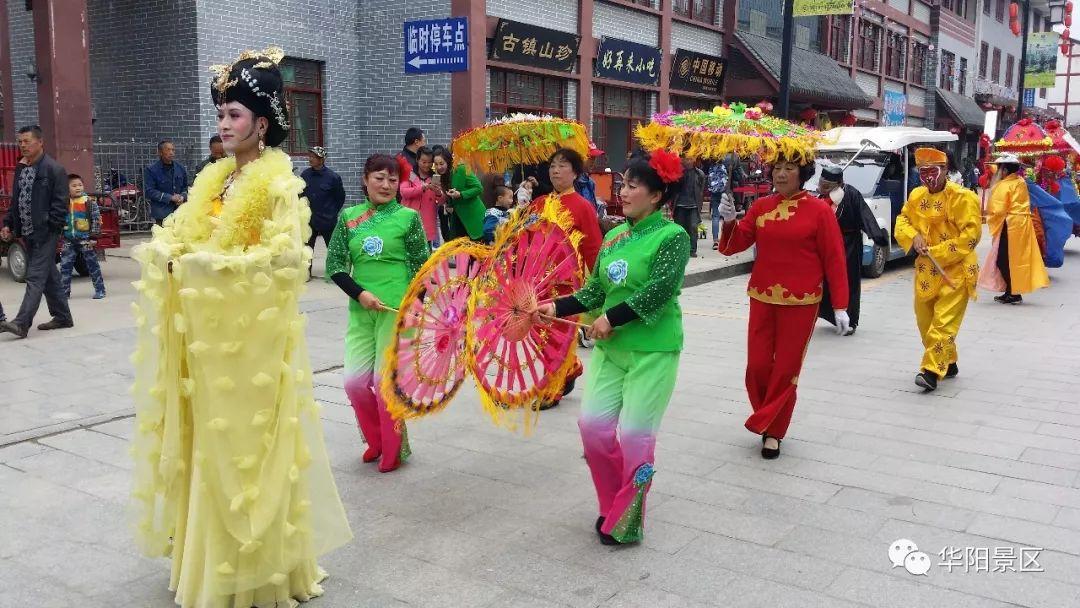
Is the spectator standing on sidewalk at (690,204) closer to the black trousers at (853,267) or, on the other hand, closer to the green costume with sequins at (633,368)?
the black trousers at (853,267)

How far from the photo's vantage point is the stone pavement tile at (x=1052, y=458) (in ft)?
17.2

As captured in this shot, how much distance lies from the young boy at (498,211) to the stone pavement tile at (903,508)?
18.0 ft

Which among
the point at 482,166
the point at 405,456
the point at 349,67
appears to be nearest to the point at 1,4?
the point at 349,67

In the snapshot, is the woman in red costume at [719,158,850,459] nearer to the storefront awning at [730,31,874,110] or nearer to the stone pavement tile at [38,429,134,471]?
the stone pavement tile at [38,429,134,471]

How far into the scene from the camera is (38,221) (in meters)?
8.19

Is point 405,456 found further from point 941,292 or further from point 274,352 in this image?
point 941,292

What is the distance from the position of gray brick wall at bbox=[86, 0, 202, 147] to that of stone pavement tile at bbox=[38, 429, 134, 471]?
9837mm

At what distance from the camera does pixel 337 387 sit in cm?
681

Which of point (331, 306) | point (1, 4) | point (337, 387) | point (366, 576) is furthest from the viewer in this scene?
point (1, 4)

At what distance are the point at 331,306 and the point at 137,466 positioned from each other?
22.0 ft

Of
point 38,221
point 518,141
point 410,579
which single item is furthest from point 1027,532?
point 38,221

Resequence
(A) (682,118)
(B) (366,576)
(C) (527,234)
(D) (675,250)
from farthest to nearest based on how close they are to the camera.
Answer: (A) (682,118)
(C) (527,234)
(D) (675,250)
(B) (366,576)

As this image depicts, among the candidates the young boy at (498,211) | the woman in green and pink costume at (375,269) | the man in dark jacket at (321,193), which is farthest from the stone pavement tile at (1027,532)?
the man in dark jacket at (321,193)

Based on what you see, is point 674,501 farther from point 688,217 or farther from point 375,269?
point 688,217
